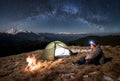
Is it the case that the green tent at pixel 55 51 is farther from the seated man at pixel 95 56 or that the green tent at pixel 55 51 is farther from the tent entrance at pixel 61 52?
the seated man at pixel 95 56

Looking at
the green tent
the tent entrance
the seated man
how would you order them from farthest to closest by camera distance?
the tent entrance → the green tent → the seated man

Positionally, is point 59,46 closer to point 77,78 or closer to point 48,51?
point 48,51

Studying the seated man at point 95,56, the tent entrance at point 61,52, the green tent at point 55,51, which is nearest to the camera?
the seated man at point 95,56

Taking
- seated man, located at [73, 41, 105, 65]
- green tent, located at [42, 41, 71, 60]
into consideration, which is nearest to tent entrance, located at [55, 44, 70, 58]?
green tent, located at [42, 41, 71, 60]

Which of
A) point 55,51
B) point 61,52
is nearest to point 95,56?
point 61,52

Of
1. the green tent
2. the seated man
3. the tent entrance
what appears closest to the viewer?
the seated man

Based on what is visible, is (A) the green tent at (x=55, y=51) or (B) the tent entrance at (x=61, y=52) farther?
(B) the tent entrance at (x=61, y=52)

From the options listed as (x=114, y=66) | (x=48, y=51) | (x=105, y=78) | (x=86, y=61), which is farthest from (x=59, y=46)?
(x=105, y=78)

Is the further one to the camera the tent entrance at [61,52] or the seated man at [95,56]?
the tent entrance at [61,52]

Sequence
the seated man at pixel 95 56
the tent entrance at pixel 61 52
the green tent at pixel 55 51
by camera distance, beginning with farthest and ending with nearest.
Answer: the tent entrance at pixel 61 52 → the green tent at pixel 55 51 → the seated man at pixel 95 56

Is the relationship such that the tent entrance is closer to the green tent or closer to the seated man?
the green tent

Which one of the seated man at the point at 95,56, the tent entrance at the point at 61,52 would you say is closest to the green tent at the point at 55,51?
the tent entrance at the point at 61,52

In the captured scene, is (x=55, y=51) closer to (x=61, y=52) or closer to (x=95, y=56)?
(x=61, y=52)

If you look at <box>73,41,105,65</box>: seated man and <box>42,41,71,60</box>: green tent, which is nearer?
<box>73,41,105,65</box>: seated man
